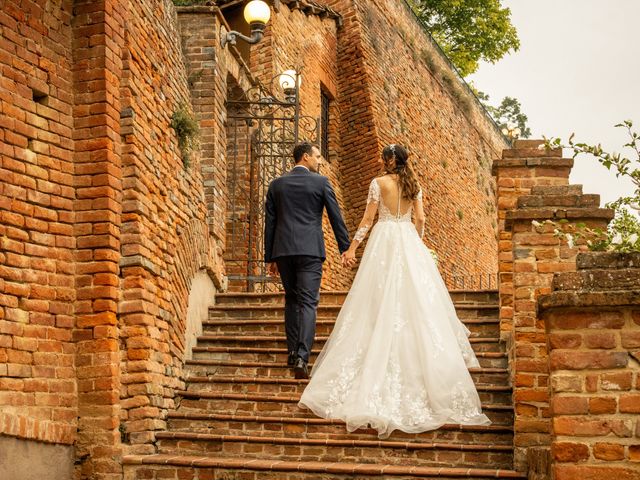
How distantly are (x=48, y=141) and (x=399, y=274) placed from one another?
2686mm

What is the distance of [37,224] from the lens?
6.34 metres

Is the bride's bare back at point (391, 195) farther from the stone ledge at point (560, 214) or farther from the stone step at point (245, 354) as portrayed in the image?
the stone ledge at point (560, 214)

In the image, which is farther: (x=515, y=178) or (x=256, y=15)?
(x=256, y=15)

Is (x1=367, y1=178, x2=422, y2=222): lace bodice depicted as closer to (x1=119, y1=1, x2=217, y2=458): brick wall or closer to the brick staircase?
the brick staircase

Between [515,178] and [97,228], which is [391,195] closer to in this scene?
[515,178]

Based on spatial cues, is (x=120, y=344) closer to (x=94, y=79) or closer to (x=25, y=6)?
(x=94, y=79)

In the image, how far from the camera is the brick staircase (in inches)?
242

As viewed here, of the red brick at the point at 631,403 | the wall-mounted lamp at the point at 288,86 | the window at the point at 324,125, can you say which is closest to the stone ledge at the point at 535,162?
the red brick at the point at 631,403

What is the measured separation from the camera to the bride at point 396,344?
6527 mm

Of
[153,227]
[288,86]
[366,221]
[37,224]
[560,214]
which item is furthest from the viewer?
[288,86]

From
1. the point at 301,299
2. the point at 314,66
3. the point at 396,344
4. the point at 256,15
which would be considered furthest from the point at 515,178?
the point at 314,66

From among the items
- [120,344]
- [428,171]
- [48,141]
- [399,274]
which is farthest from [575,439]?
[428,171]

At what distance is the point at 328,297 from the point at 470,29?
2337 cm

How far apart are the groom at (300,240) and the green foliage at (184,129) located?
3.36ft
